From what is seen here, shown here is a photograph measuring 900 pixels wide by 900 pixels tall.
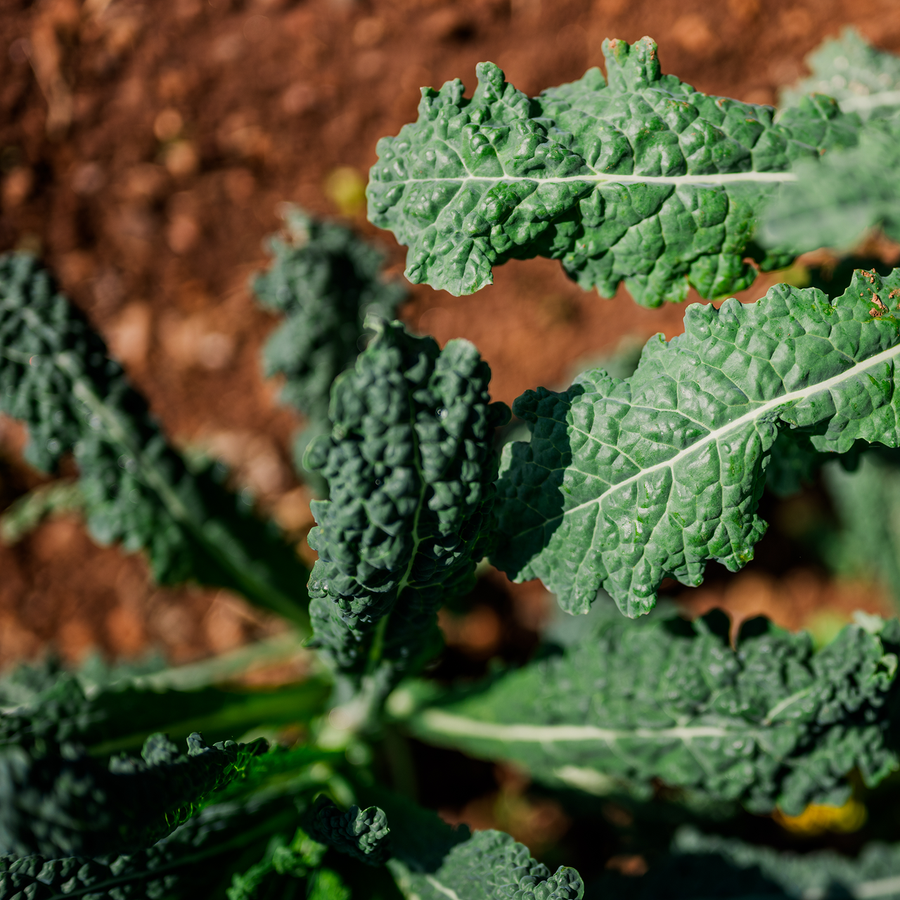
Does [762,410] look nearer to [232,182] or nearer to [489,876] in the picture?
[489,876]

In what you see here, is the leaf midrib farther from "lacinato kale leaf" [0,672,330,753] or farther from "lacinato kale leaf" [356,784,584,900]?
"lacinato kale leaf" [0,672,330,753]

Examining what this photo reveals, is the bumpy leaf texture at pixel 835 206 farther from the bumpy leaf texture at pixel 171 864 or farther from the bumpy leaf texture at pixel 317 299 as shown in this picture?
the bumpy leaf texture at pixel 171 864

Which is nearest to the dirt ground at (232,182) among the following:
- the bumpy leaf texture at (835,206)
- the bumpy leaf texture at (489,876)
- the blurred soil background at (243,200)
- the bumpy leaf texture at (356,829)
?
the blurred soil background at (243,200)

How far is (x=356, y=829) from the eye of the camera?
152 centimetres

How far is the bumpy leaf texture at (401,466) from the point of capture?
4.24 ft

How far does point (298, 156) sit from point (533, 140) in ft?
6.37

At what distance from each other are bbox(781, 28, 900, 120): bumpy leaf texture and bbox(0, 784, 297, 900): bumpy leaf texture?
2352 millimetres

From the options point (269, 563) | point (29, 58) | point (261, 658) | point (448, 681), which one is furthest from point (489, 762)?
point (29, 58)

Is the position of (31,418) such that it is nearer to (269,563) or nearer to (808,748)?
Answer: (269,563)

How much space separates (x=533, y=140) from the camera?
58.9 inches

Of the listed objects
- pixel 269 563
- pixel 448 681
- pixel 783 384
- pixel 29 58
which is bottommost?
pixel 448 681

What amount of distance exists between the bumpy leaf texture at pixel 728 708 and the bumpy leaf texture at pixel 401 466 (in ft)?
2.21

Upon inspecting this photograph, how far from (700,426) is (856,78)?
135 centimetres

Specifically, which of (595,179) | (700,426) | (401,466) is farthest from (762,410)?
(401,466)
